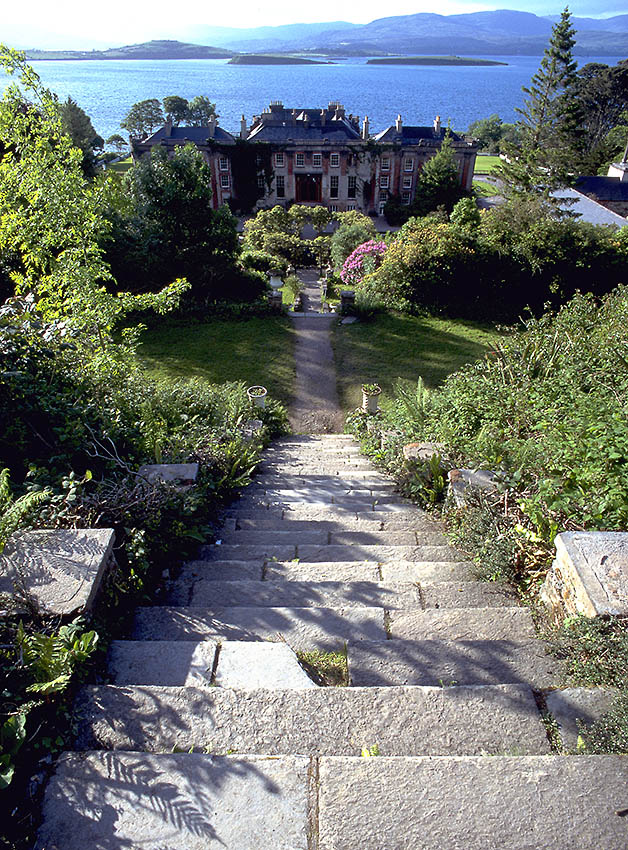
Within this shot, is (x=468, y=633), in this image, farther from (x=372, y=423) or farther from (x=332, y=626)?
(x=372, y=423)

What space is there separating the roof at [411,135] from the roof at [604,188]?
857cm

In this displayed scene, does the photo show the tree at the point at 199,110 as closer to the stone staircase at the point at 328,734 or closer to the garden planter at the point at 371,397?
the garden planter at the point at 371,397

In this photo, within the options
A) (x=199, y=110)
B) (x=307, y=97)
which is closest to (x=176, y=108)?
(x=199, y=110)

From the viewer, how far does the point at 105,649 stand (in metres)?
2.74

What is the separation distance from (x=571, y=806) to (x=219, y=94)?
183540 millimetres

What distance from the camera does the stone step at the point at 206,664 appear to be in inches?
102

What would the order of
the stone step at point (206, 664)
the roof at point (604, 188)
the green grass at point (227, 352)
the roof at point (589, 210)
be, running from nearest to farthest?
the stone step at point (206, 664)
the green grass at point (227, 352)
the roof at point (589, 210)
the roof at point (604, 188)

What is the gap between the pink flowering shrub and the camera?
61.0 feet

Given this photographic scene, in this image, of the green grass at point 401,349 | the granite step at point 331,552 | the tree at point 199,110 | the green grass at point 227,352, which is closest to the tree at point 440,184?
the green grass at point 401,349

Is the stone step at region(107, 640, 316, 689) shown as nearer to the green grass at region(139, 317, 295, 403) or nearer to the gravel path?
the gravel path

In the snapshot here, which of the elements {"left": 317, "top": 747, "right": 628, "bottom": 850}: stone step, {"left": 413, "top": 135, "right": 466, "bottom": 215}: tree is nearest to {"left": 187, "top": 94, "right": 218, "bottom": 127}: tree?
{"left": 413, "top": 135, "right": 466, "bottom": 215}: tree

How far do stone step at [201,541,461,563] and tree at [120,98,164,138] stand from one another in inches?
3087

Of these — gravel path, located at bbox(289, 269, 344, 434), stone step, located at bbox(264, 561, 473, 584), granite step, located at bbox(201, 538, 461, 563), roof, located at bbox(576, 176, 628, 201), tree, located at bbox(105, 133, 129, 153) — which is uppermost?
tree, located at bbox(105, 133, 129, 153)

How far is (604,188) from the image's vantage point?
34312 millimetres
